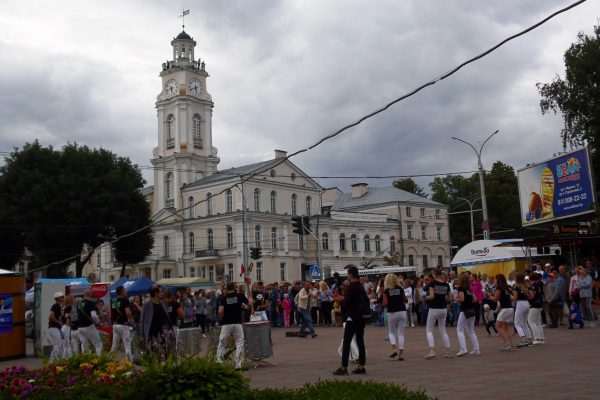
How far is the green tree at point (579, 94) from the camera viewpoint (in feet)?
117

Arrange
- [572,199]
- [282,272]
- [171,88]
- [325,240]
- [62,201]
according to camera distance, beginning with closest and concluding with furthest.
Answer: [572,199]
[62,201]
[282,272]
[325,240]
[171,88]

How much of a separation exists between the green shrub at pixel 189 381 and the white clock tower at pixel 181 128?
6842cm

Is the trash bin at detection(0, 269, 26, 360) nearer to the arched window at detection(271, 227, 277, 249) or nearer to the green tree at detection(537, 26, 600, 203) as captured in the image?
the green tree at detection(537, 26, 600, 203)

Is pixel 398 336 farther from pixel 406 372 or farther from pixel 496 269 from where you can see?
pixel 496 269

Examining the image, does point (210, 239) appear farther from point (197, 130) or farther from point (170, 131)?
point (170, 131)

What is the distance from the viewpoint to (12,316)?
2027 centimetres

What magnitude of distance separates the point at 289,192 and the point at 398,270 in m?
27.8

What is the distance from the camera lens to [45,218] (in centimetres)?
4797

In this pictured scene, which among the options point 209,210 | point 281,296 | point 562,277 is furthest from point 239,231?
point 562,277

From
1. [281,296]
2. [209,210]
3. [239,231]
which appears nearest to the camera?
[281,296]

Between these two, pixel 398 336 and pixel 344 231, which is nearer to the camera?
pixel 398 336

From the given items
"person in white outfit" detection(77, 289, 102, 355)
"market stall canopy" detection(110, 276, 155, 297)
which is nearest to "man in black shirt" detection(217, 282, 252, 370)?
"person in white outfit" detection(77, 289, 102, 355)

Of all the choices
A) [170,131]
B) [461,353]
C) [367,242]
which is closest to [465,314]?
[461,353]

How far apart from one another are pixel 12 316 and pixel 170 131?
193 ft
